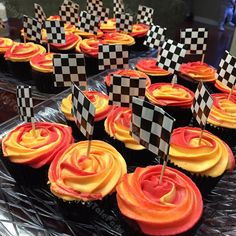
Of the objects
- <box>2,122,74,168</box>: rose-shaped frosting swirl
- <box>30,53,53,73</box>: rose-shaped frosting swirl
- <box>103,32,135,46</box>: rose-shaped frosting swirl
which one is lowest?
<box>2,122,74,168</box>: rose-shaped frosting swirl

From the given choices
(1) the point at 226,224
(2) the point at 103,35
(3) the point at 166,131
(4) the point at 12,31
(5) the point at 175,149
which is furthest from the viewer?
(4) the point at 12,31

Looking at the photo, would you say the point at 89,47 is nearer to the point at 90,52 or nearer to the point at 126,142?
the point at 90,52

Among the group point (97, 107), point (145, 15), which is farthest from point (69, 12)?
point (97, 107)

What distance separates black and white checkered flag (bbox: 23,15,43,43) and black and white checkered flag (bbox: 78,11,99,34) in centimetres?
66

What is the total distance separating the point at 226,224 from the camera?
1984 mm

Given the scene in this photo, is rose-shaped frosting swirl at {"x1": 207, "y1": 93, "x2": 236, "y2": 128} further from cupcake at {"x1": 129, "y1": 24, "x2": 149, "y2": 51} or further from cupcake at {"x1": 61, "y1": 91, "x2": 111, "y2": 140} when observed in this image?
cupcake at {"x1": 129, "y1": 24, "x2": 149, "y2": 51}

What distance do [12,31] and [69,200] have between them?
4.34m

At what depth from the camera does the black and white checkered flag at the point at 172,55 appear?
2.97 metres

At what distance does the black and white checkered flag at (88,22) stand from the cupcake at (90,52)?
0.15 metres

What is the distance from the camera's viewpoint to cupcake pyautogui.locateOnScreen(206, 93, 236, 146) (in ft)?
8.63

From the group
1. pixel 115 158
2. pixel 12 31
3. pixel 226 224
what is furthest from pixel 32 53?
pixel 226 224

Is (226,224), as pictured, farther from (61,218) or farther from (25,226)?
(25,226)

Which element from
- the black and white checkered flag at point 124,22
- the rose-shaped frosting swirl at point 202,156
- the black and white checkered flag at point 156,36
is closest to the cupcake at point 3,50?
the black and white checkered flag at point 124,22

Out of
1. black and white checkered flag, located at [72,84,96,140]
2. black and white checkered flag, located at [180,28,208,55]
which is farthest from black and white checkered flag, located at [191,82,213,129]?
black and white checkered flag, located at [180,28,208,55]
